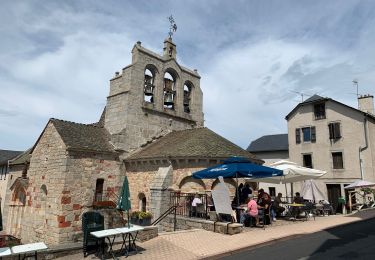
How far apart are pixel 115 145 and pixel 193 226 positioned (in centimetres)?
1047

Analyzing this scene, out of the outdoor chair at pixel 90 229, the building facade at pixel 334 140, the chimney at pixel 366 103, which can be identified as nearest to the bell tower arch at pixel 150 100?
the building facade at pixel 334 140

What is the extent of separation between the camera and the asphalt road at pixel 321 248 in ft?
25.0

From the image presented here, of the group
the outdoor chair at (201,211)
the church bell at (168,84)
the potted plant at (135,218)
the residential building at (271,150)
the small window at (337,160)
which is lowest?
the potted plant at (135,218)

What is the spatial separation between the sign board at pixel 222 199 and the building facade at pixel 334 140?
49.5 ft

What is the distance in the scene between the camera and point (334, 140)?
2642 centimetres

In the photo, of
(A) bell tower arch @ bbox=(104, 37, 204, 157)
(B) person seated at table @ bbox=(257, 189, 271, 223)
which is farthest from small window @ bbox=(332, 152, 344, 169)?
(B) person seated at table @ bbox=(257, 189, 271, 223)

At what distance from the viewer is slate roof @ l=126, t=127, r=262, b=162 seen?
1724 centimetres

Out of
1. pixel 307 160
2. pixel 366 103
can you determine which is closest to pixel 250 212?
pixel 307 160

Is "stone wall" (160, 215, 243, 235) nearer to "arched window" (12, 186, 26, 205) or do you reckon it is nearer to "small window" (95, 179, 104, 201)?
"small window" (95, 179, 104, 201)

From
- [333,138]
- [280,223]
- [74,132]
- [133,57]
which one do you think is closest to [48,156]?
[74,132]

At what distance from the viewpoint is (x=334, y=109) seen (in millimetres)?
26953

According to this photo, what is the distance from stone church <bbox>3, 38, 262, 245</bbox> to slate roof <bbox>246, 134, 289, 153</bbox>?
11.7 m

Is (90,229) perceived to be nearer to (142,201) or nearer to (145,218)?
(145,218)

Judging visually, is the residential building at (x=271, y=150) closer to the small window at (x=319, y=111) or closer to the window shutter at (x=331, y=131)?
the small window at (x=319, y=111)
